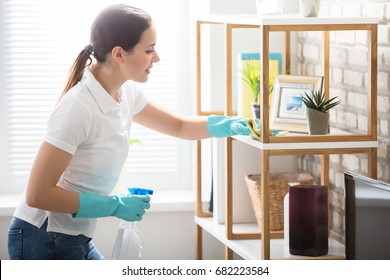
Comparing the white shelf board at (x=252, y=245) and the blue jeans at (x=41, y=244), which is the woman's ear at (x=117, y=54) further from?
the white shelf board at (x=252, y=245)

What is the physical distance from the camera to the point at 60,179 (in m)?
2.68

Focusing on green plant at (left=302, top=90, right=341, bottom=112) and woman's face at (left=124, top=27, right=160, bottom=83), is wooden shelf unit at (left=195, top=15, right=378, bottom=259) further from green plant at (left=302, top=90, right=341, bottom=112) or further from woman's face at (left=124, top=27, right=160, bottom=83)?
woman's face at (left=124, top=27, right=160, bottom=83)

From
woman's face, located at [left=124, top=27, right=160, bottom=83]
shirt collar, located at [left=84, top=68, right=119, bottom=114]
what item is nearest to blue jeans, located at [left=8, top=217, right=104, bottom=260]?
shirt collar, located at [left=84, top=68, right=119, bottom=114]

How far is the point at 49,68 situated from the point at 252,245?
133 cm

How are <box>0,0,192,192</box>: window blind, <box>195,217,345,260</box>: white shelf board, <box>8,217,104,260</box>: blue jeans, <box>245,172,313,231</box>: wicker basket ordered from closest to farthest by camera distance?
<box>8,217,104,260</box>: blue jeans < <box>195,217,345,260</box>: white shelf board < <box>245,172,313,231</box>: wicker basket < <box>0,0,192,192</box>: window blind

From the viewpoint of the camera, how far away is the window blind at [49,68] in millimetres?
3689

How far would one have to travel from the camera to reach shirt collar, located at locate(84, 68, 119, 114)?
104 inches

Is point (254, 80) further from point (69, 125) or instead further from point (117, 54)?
point (69, 125)

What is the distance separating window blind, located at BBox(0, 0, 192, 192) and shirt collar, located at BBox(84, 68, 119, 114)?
109 cm

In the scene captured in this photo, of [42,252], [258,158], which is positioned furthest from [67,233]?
[258,158]

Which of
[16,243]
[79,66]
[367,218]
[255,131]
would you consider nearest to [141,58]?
[79,66]

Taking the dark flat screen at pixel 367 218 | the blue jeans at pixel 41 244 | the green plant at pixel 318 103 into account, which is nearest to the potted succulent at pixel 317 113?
the green plant at pixel 318 103
